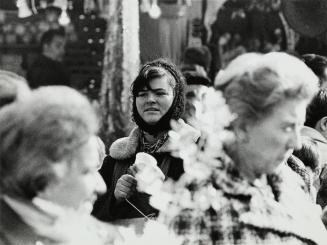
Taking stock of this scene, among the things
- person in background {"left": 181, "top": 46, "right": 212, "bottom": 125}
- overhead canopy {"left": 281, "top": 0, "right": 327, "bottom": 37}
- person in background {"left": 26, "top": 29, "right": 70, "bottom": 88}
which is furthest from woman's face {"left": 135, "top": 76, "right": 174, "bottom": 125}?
overhead canopy {"left": 281, "top": 0, "right": 327, "bottom": 37}

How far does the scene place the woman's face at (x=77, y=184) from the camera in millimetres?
1922

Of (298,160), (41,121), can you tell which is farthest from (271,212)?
(41,121)

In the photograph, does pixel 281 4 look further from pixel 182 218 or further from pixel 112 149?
pixel 182 218

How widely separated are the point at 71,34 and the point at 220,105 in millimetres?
2873

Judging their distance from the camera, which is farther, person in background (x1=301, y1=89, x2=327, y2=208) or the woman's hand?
person in background (x1=301, y1=89, x2=327, y2=208)

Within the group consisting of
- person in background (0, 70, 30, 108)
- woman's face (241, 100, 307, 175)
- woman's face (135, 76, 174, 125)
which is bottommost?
woman's face (135, 76, 174, 125)

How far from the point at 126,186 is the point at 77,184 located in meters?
1.01

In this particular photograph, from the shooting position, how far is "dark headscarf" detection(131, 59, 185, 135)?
329 centimetres

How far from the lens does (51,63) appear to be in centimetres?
493

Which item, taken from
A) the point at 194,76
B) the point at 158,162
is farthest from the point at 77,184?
the point at 194,76

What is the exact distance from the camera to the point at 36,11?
497cm

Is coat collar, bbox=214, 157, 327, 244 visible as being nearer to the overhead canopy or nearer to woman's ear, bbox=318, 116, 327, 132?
woman's ear, bbox=318, 116, 327, 132

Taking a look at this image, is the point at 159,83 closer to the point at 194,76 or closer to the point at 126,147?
the point at 126,147

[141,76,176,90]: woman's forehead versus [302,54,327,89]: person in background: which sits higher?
[141,76,176,90]: woman's forehead
